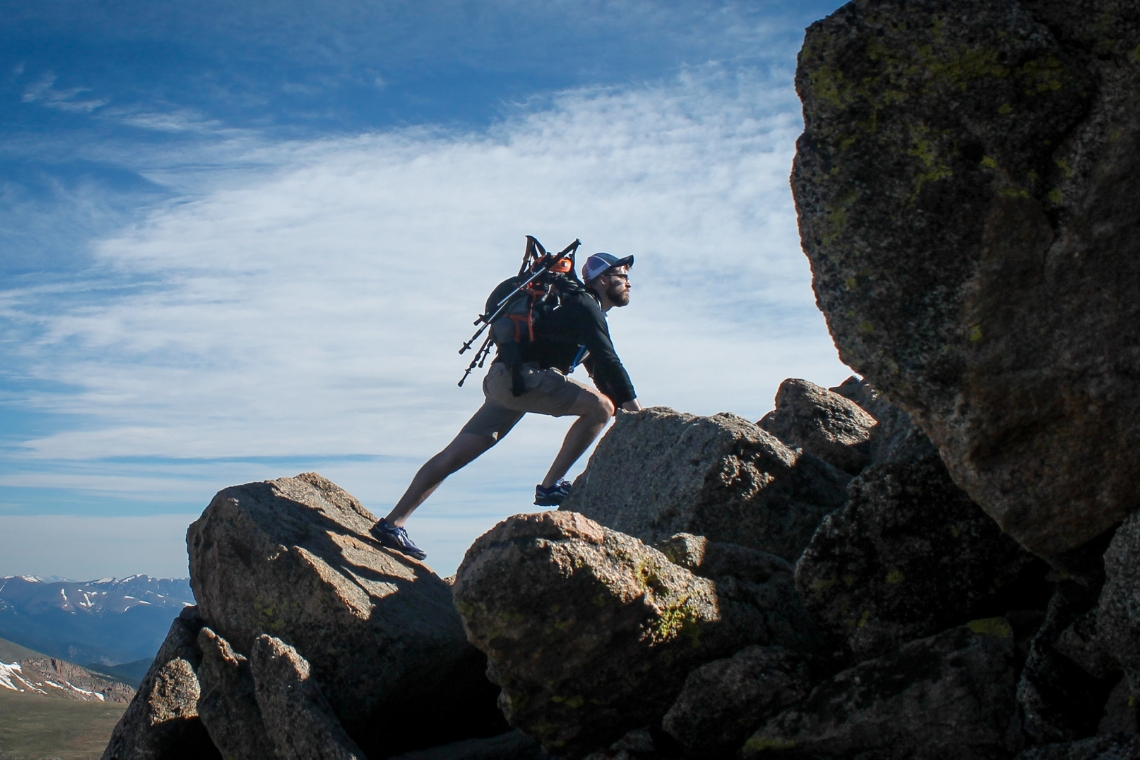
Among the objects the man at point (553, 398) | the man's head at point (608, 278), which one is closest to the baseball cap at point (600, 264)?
the man's head at point (608, 278)

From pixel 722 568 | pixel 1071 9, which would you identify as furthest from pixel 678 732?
pixel 1071 9

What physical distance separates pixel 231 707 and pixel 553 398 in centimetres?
599

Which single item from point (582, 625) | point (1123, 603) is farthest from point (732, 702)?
point (1123, 603)

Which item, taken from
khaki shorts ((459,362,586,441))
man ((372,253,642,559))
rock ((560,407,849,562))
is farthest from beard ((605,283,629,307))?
rock ((560,407,849,562))

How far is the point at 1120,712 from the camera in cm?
538

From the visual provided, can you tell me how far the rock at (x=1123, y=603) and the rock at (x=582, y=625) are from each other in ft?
10.6

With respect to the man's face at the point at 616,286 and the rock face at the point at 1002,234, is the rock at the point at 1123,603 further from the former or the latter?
the man's face at the point at 616,286

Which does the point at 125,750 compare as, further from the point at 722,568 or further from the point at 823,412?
the point at 823,412

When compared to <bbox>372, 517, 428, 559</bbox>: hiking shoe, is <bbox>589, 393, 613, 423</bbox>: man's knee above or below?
above

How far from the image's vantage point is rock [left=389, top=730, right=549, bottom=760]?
9.25 m

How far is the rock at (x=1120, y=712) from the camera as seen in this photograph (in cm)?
518

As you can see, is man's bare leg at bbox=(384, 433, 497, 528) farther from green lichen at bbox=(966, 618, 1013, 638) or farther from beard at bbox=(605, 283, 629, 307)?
green lichen at bbox=(966, 618, 1013, 638)

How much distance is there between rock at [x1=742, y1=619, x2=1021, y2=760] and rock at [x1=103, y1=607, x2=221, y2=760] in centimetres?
711

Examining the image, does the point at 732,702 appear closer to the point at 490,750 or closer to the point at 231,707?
the point at 490,750
